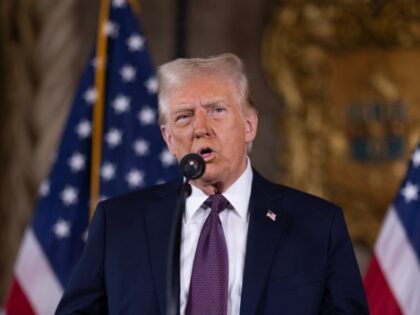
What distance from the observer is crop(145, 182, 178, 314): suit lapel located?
8.46 ft

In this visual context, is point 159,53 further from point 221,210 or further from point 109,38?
point 221,210

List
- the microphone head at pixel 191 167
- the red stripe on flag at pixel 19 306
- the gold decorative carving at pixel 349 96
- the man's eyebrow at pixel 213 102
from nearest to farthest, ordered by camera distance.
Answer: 1. the microphone head at pixel 191 167
2. the man's eyebrow at pixel 213 102
3. the red stripe on flag at pixel 19 306
4. the gold decorative carving at pixel 349 96

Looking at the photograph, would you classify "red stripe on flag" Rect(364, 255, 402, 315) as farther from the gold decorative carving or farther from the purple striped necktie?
the gold decorative carving

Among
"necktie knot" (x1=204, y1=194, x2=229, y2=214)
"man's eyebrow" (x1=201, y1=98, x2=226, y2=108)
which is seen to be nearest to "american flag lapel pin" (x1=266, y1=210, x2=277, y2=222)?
"necktie knot" (x1=204, y1=194, x2=229, y2=214)

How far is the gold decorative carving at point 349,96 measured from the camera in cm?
544

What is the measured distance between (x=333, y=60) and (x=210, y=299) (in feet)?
10.9

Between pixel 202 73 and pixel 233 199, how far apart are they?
0.38 metres

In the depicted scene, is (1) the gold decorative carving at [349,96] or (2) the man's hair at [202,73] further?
(1) the gold decorative carving at [349,96]

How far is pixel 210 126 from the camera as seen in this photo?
2619mm

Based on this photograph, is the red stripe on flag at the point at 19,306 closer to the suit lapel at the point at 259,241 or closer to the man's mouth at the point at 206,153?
the suit lapel at the point at 259,241

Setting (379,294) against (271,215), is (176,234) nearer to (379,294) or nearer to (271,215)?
(271,215)

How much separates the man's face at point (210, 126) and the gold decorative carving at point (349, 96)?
9.44 ft

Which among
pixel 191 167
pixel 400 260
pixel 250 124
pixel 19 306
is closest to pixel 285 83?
pixel 400 260

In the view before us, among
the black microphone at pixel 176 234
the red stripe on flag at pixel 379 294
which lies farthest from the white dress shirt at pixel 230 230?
the red stripe on flag at pixel 379 294
